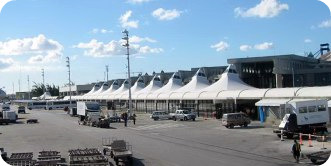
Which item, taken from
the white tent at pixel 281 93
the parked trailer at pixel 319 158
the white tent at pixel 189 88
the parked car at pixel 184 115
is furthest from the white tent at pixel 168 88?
the parked trailer at pixel 319 158

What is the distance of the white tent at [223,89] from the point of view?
59.8m

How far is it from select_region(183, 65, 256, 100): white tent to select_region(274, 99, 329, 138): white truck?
2144 cm

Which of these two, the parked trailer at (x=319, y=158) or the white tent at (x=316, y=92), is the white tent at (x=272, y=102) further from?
the parked trailer at (x=319, y=158)

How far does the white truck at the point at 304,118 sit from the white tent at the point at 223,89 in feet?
70.3

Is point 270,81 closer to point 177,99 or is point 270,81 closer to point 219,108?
point 177,99

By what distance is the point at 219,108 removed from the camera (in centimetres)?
5950

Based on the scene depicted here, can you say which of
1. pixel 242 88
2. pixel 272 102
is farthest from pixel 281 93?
pixel 242 88

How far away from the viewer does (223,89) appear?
64.3 metres

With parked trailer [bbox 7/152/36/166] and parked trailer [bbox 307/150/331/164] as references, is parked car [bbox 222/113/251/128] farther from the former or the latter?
parked trailer [bbox 7/152/36/166]

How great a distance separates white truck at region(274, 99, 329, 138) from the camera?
110 ft

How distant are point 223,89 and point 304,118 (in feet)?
97.1

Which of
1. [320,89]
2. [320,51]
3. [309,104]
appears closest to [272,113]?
[320,89]

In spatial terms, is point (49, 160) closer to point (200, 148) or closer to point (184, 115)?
point (200, 148)

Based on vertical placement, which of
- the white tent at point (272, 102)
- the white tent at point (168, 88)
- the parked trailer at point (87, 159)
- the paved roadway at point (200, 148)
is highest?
the white tent at point (168, 88)
